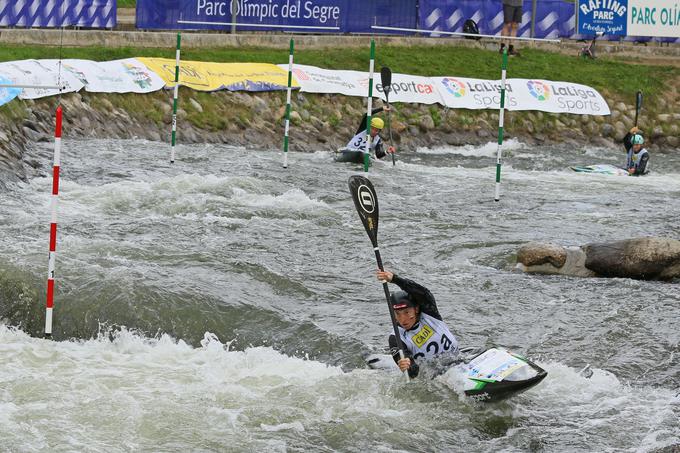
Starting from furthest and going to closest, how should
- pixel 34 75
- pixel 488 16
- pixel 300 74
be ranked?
pixel 488 16 → pixel 300 74 → pixel 34 75

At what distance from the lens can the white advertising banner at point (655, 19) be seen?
28719 millimetres

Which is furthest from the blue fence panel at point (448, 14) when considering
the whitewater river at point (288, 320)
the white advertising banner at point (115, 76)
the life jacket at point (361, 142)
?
the whitewater river at point (288, 320)

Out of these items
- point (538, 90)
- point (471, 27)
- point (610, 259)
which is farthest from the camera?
point (471, 27)

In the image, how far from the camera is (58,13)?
23.7 metres

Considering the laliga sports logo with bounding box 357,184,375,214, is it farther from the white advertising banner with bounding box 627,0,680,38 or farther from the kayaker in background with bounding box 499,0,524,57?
the white advertising banner with bounding box 627,0,680,38

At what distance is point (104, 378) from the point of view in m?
8.68

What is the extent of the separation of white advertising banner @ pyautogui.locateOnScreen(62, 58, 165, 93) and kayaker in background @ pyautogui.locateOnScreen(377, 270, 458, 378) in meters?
12.0

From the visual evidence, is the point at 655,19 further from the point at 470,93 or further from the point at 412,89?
the point at 412,89

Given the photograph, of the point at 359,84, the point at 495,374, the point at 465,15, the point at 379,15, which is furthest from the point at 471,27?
the point at 495,374

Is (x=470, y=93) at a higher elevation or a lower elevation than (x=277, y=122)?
higher

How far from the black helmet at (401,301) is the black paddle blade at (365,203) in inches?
18.4

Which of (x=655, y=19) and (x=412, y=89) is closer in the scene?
(x=412, y=89)

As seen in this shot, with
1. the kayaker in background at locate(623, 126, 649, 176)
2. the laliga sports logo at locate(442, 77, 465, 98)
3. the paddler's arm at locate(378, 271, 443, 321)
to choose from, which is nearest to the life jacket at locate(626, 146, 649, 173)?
the kayaker in background at locate(623, 126, 649, 176)

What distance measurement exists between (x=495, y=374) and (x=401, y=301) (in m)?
1.04
